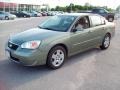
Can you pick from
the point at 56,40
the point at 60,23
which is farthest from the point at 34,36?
the point at 60,23

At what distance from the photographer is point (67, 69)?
5.59 metres

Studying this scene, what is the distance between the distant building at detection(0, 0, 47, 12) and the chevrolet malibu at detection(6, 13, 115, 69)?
49076 millimetres

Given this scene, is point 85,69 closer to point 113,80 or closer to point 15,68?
point 113,80

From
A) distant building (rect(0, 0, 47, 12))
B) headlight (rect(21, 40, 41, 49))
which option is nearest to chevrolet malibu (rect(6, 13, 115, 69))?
headlight (rect(21, 40, 41, 49))

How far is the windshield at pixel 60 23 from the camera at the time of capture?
19.8 feet

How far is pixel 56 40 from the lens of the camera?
17.7 ft

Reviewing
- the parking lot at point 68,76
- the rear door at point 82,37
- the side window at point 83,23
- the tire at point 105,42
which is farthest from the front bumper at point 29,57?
the tire at point 105,42

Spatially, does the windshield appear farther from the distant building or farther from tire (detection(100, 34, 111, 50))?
the distant building

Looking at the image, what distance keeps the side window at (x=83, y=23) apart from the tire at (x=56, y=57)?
934mm

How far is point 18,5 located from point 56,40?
57.5 m

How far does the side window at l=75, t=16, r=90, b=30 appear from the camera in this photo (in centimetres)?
616

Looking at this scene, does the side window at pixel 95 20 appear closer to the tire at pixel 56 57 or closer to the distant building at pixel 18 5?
the tire at pixel 56 57

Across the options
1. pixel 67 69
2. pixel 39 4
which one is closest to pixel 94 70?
pixel 67 69

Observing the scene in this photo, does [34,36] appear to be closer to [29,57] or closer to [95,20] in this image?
[29,57]
